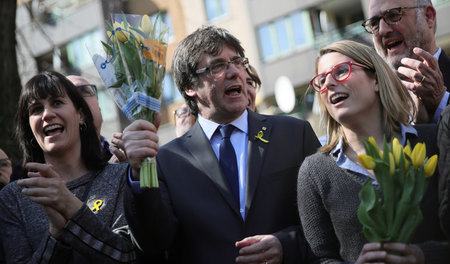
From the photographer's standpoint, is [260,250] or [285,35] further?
[285,35]

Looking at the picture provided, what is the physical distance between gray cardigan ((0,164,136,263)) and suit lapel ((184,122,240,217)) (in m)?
0.47

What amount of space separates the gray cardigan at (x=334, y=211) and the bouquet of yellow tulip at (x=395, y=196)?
373 mm

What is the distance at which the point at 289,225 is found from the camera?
3547 millimetres

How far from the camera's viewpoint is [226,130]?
3.84 meters

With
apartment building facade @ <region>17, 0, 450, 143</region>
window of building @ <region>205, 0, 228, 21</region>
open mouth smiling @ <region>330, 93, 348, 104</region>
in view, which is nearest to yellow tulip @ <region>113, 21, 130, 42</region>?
open mouth smiling @ <region>330, 93, 348, 104</region>

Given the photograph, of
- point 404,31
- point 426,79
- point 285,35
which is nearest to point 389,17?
point 404,31

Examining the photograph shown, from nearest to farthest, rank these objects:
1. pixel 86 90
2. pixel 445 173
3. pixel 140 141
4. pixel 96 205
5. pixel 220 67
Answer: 1. pixel 445 173
2. pixel 140 141
3. pixel 96 205
4. pixel 220 67
5. pixel 86 90

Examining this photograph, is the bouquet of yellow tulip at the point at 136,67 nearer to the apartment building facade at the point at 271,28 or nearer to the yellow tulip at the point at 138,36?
the yellow tulip at the point at 138,36

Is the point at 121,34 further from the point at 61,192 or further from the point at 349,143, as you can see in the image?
the point at 349,143

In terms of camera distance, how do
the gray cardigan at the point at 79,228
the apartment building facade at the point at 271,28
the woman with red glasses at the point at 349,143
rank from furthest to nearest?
the apartment building facade at the point at 271,28 < the gray cardigan at the point at 79,228 < the woman with red glasses at the point at 349,143

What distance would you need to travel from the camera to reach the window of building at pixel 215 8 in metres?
23.8

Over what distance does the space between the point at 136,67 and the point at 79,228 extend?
92cm

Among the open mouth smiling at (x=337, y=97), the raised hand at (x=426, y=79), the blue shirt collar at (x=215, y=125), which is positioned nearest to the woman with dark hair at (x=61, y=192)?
the blue shirt collar at (x=215, y=125)

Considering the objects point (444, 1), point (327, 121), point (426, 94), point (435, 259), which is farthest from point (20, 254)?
point (444, 1)
